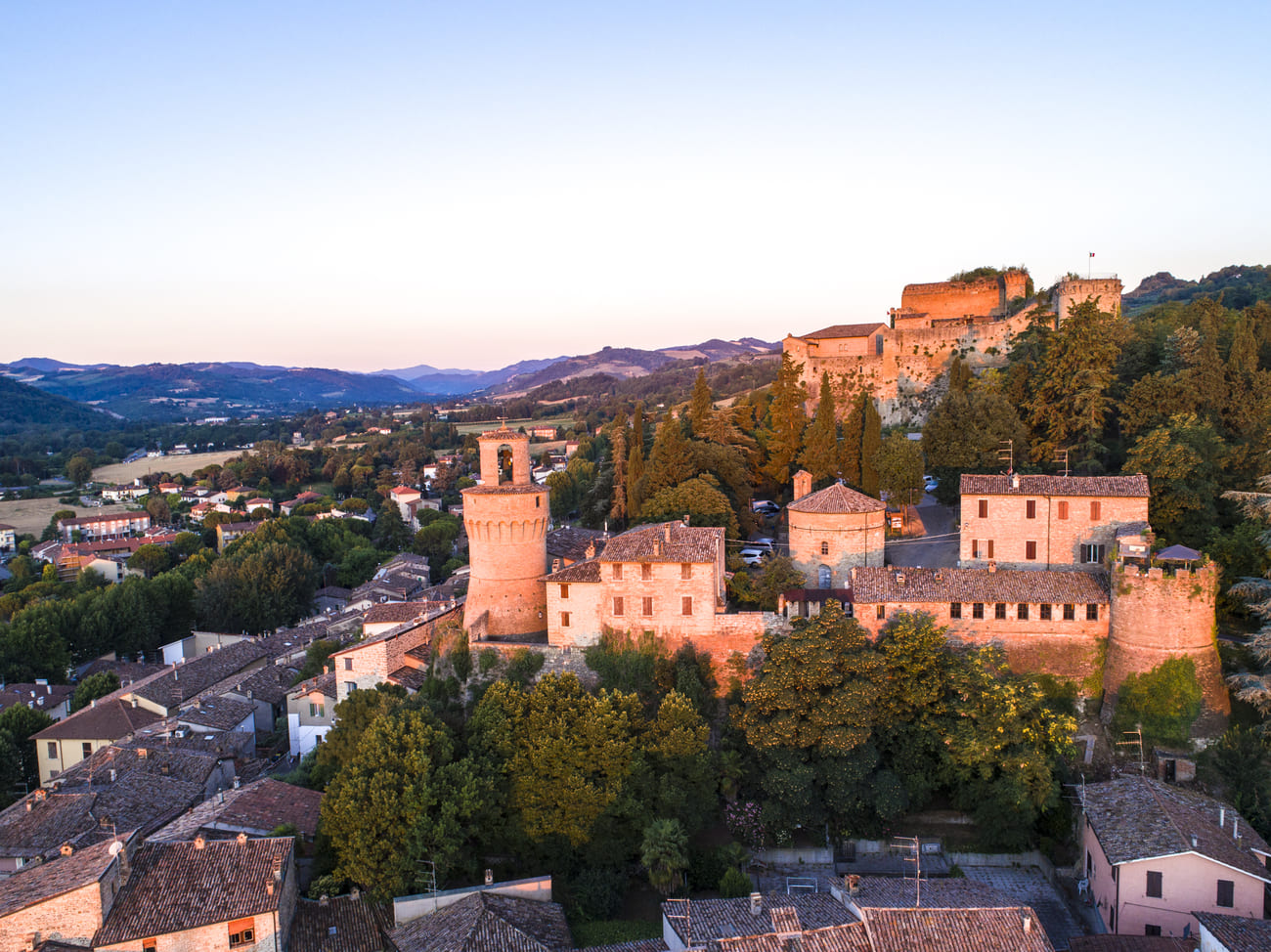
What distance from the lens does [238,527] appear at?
8750 cm

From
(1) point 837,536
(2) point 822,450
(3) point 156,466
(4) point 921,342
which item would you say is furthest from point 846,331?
(3) point 156,466

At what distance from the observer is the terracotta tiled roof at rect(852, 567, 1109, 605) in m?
27.6

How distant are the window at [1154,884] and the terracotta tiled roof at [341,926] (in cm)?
1937

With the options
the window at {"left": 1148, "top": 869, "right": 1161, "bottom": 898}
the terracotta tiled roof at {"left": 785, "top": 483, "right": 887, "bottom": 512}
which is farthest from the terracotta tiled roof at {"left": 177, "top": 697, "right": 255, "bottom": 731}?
the window at {"left": 1148, "top": 869, "right": 1161, "bottom": 898}

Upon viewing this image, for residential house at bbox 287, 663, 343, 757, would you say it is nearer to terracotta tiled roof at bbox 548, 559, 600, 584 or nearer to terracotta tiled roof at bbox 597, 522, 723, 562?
terracotta tiled roof at bbox 548, 559, 600, 584

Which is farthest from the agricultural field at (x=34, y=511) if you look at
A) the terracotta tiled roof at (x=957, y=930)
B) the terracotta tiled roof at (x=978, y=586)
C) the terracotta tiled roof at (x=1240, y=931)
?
the terracotta tiled roof at (x=1240, y=931)

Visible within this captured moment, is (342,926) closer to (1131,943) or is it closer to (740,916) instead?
(740,916)

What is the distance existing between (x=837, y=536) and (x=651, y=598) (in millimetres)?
7870

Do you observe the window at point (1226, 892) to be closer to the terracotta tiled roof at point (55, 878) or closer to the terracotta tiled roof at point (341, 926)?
the terracotta tiled roof at point (341, 926)

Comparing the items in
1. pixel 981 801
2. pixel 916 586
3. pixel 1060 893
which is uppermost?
pixel 916 586

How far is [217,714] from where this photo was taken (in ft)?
127

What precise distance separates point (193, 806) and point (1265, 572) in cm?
3728

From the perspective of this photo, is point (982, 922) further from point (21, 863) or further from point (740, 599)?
point (21, 863)

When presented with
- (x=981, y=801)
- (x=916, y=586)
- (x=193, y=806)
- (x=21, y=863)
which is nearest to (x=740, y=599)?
(x=916, y=586)
